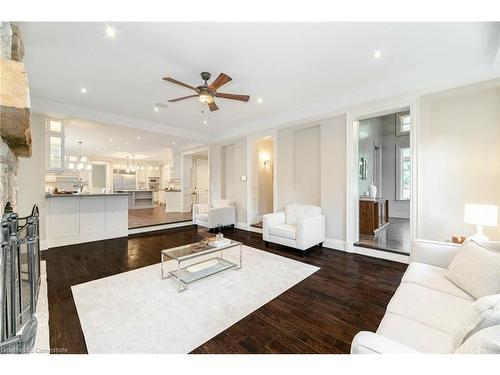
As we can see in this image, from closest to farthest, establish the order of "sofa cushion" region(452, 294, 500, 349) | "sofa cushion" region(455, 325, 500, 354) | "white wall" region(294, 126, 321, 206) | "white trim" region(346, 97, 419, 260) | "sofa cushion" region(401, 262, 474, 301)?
"sofa cushion" region(455, 325, 500, 354), "sofa cushion" region(452, 294, 500, 349), "sofa cushion" region(401, 262, 474, 301), "white trim" region(346, 97, 419, 260), "white wall" region(294, 126, 321, 206)

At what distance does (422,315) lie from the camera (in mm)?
1292

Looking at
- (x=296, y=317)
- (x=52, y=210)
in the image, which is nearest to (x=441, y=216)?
(x=296, y=317)

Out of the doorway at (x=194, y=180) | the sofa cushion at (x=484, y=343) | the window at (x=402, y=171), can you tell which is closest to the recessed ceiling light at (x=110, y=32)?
the sofa cushion at (x=484, y=343)

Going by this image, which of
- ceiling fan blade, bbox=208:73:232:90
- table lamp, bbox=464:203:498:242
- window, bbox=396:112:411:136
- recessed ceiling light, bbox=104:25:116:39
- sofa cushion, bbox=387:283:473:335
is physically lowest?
sofa cushion, bbox=387:283:473:335

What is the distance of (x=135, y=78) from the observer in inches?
122

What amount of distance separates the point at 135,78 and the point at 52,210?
3.27 metres

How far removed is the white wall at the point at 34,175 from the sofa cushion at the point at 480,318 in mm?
5785

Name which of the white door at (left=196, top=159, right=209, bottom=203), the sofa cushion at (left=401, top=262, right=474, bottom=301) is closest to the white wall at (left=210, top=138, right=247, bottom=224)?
the white door at (left=196, top=159, right=209, bottom=203)

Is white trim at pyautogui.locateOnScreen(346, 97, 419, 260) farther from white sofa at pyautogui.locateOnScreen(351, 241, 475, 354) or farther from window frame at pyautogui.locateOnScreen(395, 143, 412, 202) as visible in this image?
window frame at pyautogui.locateOnScreen(395, 143, 412, 202)

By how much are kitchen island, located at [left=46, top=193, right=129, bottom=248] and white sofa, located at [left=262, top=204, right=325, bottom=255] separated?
358cm

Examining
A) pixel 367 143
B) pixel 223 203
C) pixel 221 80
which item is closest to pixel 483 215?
pixel 221 80

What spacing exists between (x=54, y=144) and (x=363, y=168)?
7217mm

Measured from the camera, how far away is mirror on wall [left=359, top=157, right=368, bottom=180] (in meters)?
5.58

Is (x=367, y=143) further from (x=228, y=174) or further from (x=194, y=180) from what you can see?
(x=194, y=180)
